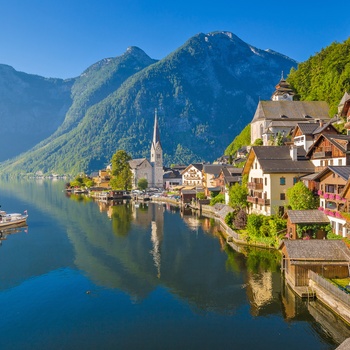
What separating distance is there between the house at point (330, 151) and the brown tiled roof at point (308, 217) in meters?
8.13

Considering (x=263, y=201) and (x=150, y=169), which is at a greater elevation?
(x=150, y=169)

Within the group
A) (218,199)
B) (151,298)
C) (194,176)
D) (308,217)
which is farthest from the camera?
(194,176)

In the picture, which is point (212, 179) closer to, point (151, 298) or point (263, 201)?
point (263, 201)

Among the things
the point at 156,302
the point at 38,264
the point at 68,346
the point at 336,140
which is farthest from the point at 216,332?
the point at 336,140

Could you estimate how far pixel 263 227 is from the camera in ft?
168

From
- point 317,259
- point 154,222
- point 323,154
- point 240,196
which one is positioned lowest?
point 154,222

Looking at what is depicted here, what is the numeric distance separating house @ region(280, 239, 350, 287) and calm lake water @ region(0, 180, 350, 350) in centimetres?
226

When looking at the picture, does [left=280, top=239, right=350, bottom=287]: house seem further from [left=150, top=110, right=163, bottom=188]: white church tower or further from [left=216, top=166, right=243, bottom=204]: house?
[left=150, top=110, right=163, bottom=188]: white church tower

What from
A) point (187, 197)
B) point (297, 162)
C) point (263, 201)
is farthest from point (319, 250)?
point (187, 197)

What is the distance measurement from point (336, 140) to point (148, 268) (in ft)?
96.5

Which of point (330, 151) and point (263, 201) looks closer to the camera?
point (330, 151)

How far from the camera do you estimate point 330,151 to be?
160 feet

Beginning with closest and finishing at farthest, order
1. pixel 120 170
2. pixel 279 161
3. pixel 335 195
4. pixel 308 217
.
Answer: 1. pixel 335 195
2. pixel 308 217
3. pixel 279 161
4. pixel 120 170

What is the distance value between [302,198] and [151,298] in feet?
77.3
